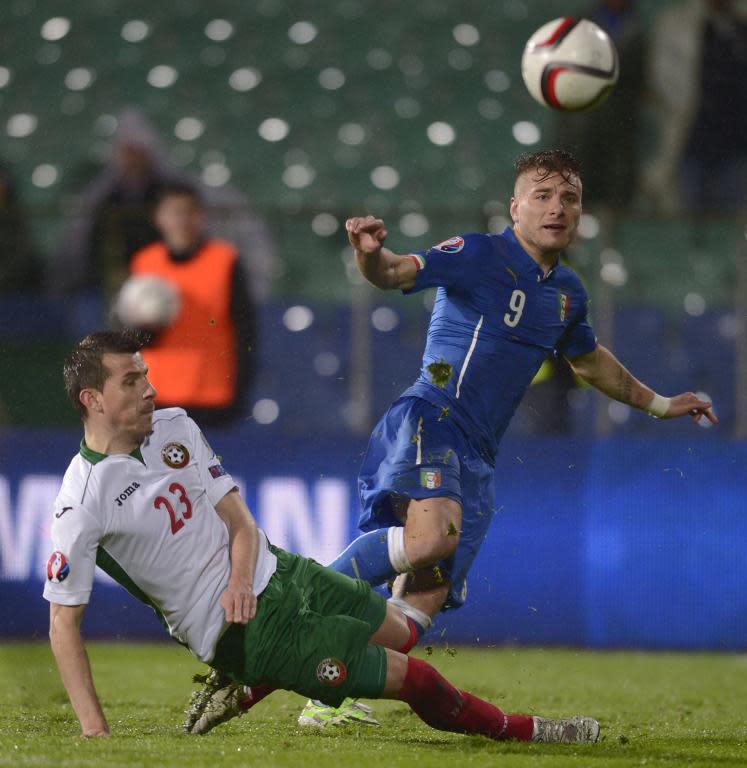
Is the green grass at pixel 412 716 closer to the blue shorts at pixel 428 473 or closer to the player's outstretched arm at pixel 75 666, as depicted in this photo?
Answer: the player's outstretched arm at pixel 75 666

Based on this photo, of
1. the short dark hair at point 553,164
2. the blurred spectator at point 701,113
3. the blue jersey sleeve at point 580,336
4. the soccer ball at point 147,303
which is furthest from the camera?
the blurred spectator at point 701,113

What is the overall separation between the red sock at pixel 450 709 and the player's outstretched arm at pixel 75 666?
0.93m

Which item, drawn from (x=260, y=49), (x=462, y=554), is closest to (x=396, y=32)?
(x=260, y=49)

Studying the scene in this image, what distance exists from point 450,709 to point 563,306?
5.82 ft

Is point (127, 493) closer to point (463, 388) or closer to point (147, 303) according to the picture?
point (463, 388)

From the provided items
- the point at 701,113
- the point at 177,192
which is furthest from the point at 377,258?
the point at 701,113

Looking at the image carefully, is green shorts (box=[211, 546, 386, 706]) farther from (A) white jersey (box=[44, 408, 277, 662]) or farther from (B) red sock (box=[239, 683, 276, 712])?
(B) red sock (box=[239, 683, 276, 712])

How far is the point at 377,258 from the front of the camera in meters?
4.83

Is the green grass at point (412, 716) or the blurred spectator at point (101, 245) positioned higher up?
the blurred spectator at point (101, 245)

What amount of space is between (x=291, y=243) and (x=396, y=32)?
5267 millimetres

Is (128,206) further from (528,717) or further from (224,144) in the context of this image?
(528,717)

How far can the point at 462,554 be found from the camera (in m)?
5.28

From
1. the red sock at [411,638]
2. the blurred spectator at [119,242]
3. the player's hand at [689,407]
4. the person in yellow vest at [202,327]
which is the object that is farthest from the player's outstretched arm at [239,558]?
the blurred spectator at [119,242]

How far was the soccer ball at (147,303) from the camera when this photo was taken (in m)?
8.12
